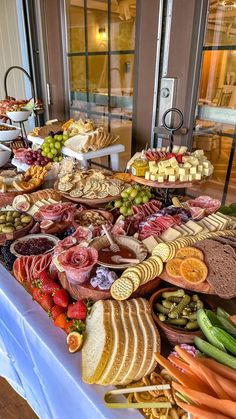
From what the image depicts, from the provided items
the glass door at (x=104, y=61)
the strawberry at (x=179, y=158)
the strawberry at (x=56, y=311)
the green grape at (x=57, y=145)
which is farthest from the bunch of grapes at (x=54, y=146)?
the strawberry at (x=56, y=311)

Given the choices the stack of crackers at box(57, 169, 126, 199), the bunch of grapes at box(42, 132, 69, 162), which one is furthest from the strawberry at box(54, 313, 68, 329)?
the bunch of grapes at box(42, 132, 69, 162)

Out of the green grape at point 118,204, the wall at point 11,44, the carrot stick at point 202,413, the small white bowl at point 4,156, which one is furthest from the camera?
the wall at point 11,44

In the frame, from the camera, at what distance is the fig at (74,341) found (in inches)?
Result: 33.0

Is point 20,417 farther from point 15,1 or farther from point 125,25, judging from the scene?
point 15,1

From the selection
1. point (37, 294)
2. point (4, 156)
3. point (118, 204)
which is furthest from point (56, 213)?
point (4, 156)

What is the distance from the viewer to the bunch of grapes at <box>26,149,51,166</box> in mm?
1946

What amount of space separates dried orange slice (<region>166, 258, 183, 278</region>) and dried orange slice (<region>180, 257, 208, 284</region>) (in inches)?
0.5

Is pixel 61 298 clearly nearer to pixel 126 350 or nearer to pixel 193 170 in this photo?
pixel 126 350

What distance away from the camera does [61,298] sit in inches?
37.8

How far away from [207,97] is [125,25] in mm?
951

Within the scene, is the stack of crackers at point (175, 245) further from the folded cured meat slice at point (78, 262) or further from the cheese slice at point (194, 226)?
the folded cured meat slice at point (78, 262)

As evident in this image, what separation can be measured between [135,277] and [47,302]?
31cm

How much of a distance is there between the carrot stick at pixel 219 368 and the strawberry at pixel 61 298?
0.45 meters

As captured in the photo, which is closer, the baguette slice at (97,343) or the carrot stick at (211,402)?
the carrot stick at (211,402)
